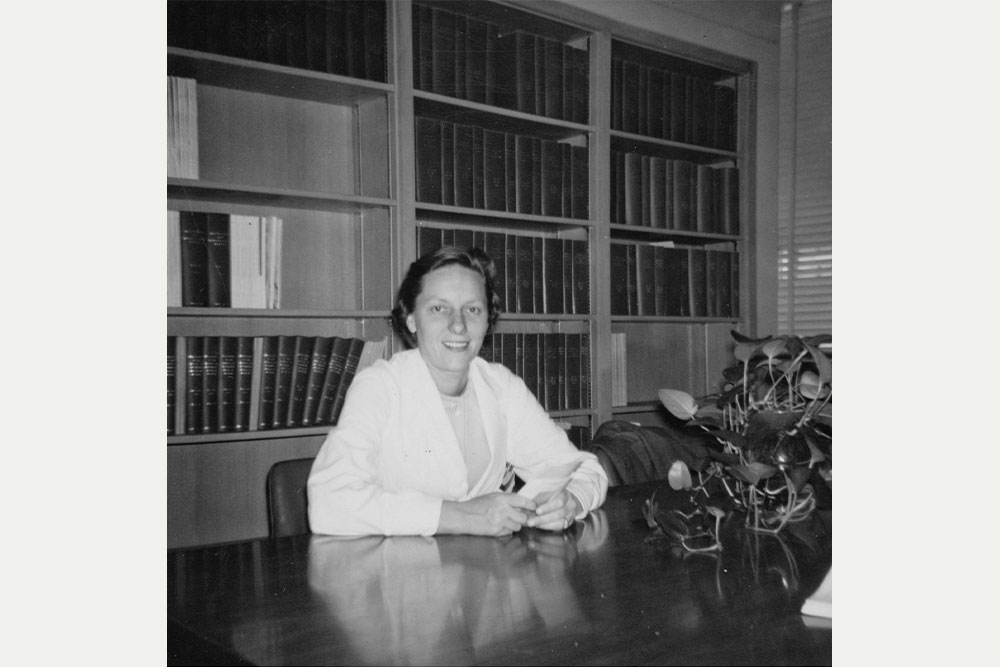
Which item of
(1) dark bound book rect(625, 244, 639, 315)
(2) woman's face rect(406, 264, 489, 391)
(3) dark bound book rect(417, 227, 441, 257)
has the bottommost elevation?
(2) woman's face rect(406, 264, 489, 391)

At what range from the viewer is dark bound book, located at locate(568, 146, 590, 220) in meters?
3.19

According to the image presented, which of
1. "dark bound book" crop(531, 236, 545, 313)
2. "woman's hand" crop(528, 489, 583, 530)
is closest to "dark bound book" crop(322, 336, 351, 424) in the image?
"dark bound book" crop(531, 236, 545, 313)

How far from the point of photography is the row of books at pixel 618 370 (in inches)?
135

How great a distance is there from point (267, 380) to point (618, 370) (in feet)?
4.93

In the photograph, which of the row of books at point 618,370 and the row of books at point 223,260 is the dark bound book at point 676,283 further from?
the row of books at point 223,260

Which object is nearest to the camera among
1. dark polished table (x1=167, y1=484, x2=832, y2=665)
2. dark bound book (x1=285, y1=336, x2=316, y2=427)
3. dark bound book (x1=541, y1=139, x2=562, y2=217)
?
dark polished table (x1=167, y1=484, x2=832, y2=665)

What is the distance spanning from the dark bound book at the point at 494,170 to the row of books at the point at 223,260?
76 centimetres

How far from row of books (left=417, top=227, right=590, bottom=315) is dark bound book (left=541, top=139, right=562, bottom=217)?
119 millimetres

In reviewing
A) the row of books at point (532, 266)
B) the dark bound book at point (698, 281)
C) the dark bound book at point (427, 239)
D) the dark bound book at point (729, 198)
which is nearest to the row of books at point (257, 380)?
the dark bound book at point (427, 239)

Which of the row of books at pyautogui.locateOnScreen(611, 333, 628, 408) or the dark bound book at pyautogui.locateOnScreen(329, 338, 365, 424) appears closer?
the dark bound book at pyautogui.locateOnScreen(329, 338, 365, 424)

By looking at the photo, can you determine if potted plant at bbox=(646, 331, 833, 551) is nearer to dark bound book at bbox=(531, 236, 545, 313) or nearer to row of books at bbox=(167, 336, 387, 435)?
row of books at bbox=(167, 336, 387, 435)
